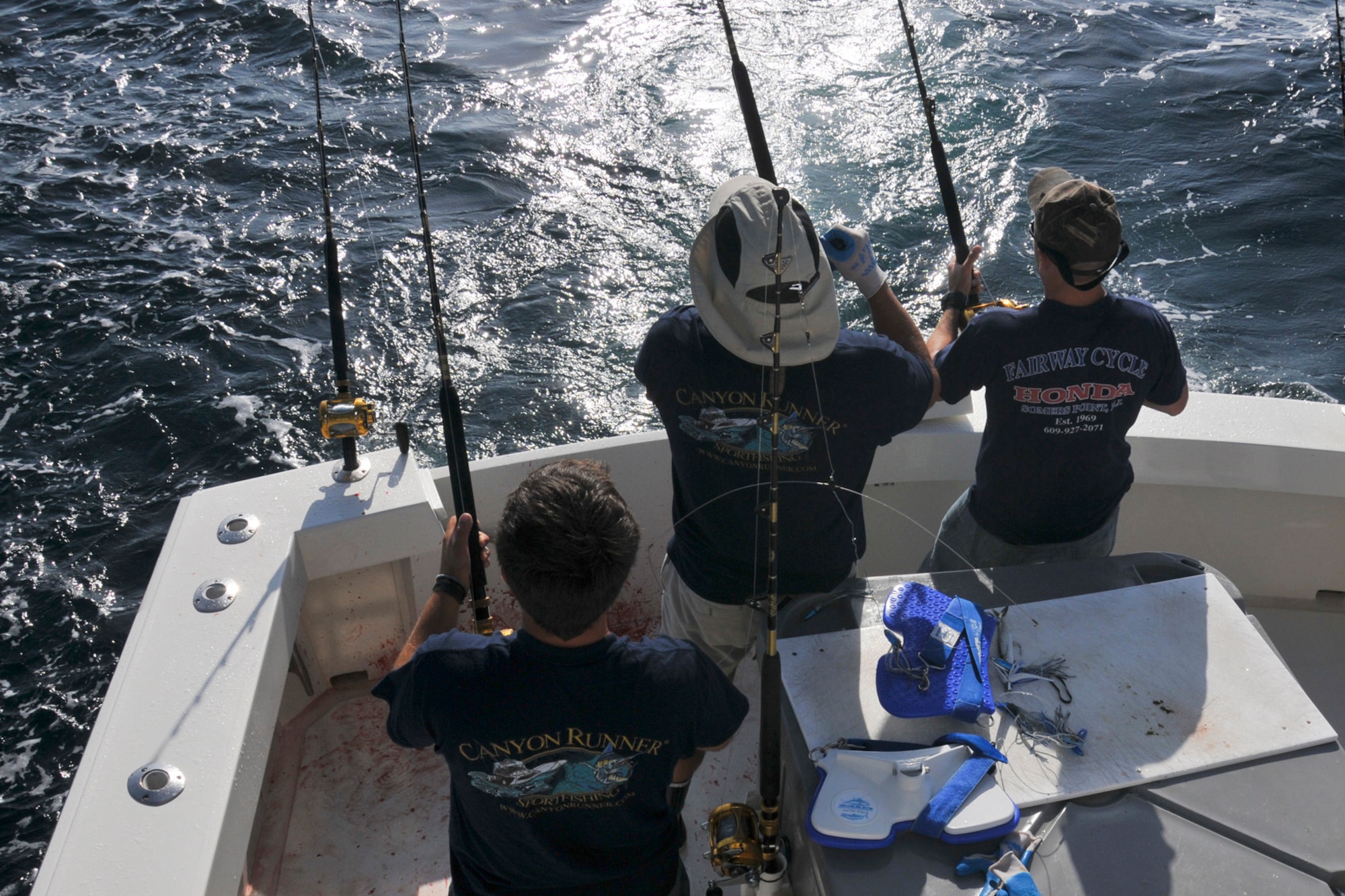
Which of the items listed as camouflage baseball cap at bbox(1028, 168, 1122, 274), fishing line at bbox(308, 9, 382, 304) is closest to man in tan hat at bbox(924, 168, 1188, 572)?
camouflage baseball cap at bbox(1028, 168, 1122, 274)

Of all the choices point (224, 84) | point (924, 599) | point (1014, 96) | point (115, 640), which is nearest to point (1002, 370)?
point (924, 599)

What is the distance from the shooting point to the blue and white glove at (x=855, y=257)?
1.88 meters

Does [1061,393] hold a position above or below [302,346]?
above

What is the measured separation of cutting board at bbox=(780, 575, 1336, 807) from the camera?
1411 millimetres

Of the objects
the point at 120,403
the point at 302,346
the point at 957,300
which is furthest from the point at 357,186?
the point at 957,300

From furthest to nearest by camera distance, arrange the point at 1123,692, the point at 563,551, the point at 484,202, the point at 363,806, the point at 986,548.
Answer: the point at 484,202 → the point at 363,806 → the point at 986,548 → the point at 1123,692 → the point at 563,551

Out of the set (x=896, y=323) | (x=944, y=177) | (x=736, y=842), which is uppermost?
(x=896, y=323)

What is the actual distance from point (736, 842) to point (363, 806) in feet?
4.09

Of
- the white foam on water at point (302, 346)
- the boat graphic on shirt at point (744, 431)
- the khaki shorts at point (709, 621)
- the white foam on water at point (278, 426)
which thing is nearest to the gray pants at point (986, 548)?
the khaki shorts at point (709, 621)

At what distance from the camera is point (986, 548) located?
214 centimetres

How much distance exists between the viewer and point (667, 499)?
2682mm

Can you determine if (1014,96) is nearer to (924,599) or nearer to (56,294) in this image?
(56,294)

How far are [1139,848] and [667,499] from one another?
61.1 inches

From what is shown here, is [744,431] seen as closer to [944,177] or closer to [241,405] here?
[944,177]
